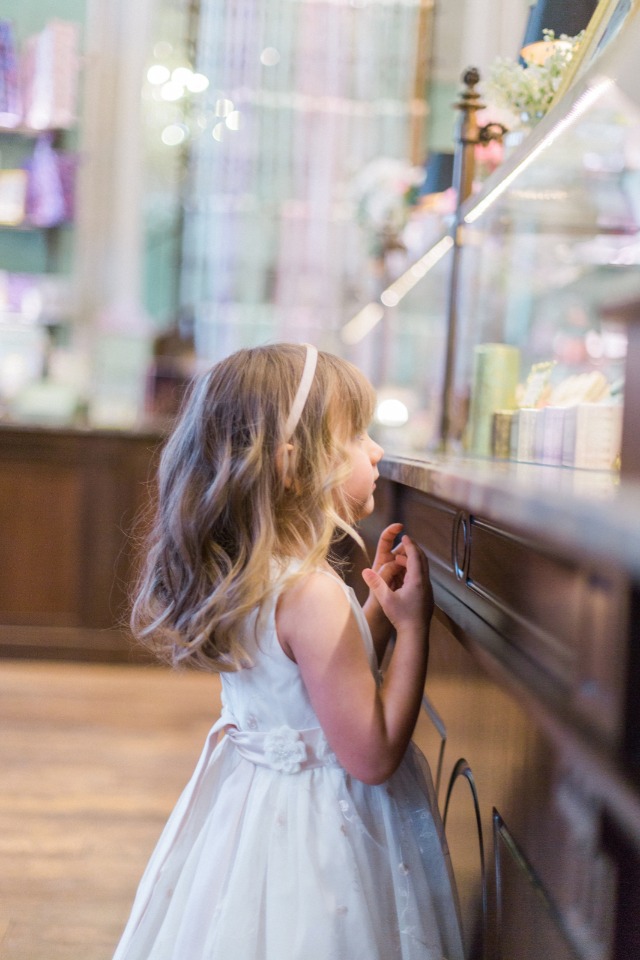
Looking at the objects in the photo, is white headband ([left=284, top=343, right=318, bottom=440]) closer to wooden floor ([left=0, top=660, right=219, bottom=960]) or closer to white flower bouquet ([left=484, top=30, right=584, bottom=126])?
white flower bouquet ([left=484, top=30, right=584, bottom=126])

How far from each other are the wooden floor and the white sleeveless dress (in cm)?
76

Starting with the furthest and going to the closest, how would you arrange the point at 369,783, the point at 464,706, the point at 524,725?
1. the point at 464,706
2. the point at 369,783
3. the point at 524,725

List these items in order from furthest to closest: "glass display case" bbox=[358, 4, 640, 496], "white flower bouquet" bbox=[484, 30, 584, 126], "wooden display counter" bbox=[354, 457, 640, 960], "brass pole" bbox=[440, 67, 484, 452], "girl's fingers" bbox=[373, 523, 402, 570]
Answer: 1. "brass pole" bbox=[440, 67, 484, 452]
2. "white flower bouquet" bbox=[484, 30, 584, 126]
3. "girl's fingers" bbox=[373, 523, 402, 570]
4. "glass display case" bbox=[358, 4, 640, 496]
5. "wooden display counter" bbox=[354, 457, 640, 960]

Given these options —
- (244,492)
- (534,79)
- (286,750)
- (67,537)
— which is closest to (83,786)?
(67,537)

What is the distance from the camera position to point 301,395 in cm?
132

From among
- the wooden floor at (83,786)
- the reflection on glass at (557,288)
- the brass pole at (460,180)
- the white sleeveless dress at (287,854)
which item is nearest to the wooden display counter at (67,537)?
the wooden floor at (83,786)

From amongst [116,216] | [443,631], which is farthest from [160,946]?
[116,216]

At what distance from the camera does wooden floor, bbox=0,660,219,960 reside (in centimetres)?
213

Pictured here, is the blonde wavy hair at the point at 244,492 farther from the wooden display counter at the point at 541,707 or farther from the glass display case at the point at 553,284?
the glass display case at the point at 553,284

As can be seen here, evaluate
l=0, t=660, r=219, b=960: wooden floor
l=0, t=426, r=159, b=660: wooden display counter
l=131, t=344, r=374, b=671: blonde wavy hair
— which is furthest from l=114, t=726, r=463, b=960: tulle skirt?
l=0, t=426, r=159, b=660: wooden display counter

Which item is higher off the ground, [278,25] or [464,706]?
[278,25]

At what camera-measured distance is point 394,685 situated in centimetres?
126

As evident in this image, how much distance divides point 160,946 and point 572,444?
89 cm

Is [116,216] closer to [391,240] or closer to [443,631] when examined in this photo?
[391,240]
